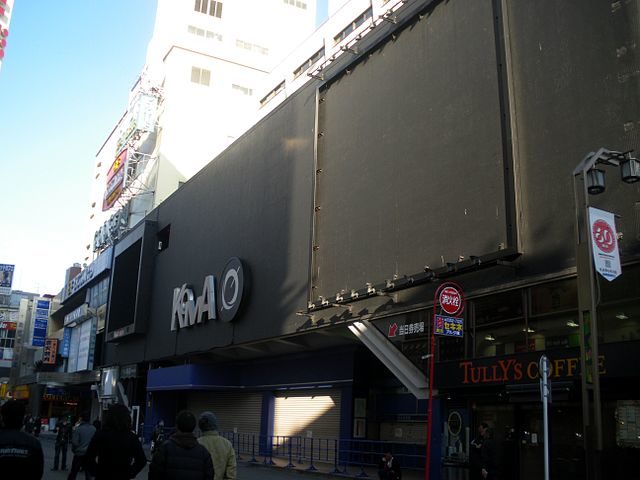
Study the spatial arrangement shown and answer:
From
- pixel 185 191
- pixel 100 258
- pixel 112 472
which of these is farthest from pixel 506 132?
pixel 100 258

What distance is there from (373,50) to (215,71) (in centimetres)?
3956

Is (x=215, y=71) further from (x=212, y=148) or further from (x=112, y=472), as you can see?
(x=112, y=472)

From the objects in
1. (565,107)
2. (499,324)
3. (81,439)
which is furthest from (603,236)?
(81,439)

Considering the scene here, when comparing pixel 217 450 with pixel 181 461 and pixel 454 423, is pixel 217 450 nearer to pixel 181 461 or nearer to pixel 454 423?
pixel 181 461

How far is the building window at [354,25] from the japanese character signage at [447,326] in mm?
24455

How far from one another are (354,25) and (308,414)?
21.3 meters

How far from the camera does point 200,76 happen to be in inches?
2277

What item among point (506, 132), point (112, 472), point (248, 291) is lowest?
point (112, 472)

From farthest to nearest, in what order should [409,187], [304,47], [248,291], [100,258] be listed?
1. [100,258]
2. [304,47]
3. [248,291]
4. [409,187]

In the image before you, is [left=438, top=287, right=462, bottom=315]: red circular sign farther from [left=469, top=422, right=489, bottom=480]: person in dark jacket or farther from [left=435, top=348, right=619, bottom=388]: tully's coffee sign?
[left=469, top=422, right=489, bottom=480]: person in dark jacket

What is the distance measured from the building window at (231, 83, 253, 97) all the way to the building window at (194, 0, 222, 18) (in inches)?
283

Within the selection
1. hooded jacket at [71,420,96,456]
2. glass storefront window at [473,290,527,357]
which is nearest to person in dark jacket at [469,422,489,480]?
glass storefront window at [473,290,527,357]

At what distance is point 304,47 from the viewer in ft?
141

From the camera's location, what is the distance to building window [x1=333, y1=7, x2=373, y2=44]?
116ft
